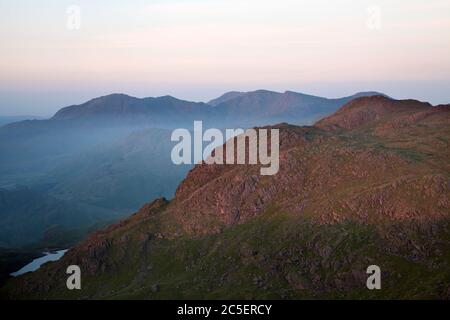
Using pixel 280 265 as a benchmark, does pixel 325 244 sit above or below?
above

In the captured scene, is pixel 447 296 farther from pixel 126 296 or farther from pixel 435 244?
pixel 126 296

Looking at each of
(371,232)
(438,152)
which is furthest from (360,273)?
(438,152)

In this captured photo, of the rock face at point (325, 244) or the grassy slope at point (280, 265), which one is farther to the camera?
the rock face at point (325, 244)

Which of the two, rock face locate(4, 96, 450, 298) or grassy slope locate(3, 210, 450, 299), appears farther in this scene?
rock face locate(4, 96, 450, 298)

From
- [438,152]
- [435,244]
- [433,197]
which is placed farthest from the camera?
[438,152]

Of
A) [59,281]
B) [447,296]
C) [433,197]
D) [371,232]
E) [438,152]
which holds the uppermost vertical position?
[438,152]

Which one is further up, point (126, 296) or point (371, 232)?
point (371, 232)

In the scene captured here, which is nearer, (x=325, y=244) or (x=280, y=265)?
(x=325, y=244)

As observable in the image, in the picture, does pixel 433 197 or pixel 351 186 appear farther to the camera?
pixel 351 186

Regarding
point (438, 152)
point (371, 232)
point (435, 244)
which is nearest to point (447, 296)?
point (435, 244)
